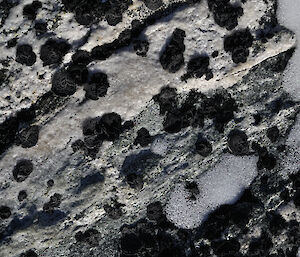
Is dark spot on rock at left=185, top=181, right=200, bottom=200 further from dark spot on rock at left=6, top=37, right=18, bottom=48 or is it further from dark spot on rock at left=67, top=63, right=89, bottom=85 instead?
dark spot on rock at left=6, top=37, right=18, bottom=48

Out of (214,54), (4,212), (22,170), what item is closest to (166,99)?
(214,54)

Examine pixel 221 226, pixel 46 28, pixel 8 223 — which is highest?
pixel 46 28

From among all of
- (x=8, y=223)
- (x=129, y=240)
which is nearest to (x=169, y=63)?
(x=129, y=240)

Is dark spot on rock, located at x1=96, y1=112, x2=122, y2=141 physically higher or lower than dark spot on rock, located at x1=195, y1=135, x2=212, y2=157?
higher

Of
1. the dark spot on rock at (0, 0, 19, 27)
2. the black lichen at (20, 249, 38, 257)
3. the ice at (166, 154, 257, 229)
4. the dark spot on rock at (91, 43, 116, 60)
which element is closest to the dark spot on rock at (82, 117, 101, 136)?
the dark spot on rock at (91, 43, 116, 60)

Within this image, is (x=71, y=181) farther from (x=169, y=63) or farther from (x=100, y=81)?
(x=169, y=63)

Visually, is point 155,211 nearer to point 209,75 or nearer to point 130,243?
point 130,243

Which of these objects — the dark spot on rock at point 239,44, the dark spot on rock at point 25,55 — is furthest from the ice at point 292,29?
the dark spot on rock at point 25,55
